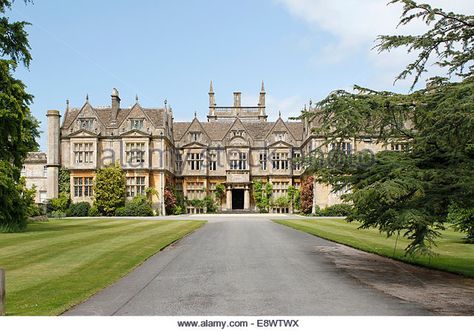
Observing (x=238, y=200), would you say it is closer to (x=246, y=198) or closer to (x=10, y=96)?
(x=246, y=198)

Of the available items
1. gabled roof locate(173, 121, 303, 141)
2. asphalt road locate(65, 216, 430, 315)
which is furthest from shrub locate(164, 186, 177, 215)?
asphalt road locate(65, 216, 430, 315)

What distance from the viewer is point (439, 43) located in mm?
8617

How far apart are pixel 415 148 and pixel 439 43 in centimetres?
187

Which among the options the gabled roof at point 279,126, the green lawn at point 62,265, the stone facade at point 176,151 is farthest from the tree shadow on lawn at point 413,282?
the gabled roof at point 279,126

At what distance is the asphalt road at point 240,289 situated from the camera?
5.94 meters

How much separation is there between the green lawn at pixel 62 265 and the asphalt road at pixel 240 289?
379 mm

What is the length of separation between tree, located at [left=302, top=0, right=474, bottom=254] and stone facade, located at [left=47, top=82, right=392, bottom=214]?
26675 millimetres

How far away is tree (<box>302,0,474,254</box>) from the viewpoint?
796cm

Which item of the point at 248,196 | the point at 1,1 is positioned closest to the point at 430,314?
the point at 1,1

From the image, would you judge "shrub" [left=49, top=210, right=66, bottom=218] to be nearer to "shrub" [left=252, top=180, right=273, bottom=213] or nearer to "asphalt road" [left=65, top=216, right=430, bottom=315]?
"shrub" [left=252, top=180, right=273, bottom=213]

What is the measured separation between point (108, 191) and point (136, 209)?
271cm

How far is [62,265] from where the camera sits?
10.1 meters

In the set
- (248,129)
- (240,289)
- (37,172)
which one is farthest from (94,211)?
(240,289)

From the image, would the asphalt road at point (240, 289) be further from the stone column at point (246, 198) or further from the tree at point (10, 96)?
the stone column at point (246, 198)
